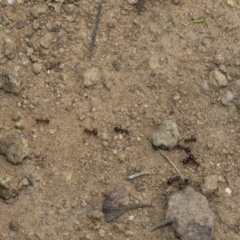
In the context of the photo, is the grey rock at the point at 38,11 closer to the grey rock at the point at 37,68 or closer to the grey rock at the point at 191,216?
the grey rock at the point at 37,68

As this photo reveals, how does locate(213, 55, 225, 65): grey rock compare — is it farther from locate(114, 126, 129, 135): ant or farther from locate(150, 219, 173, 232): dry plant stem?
locate(150, 219, 173, 232): dry plant stem

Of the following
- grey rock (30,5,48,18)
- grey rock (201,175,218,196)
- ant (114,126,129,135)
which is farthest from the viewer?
grey rock (30,5,48,18)

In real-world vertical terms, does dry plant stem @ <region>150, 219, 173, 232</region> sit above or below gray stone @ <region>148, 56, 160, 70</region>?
below

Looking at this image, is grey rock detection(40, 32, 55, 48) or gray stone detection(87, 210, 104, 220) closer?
gray stone detection(87, 210, 104, 220)

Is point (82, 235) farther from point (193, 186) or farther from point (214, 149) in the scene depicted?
point (214, 149)

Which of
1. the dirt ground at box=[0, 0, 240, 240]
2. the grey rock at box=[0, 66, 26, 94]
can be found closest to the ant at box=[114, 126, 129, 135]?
the dirt ground at box=[0, 0, 240, 240]

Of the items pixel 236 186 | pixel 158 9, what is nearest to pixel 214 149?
pixel 236 186
